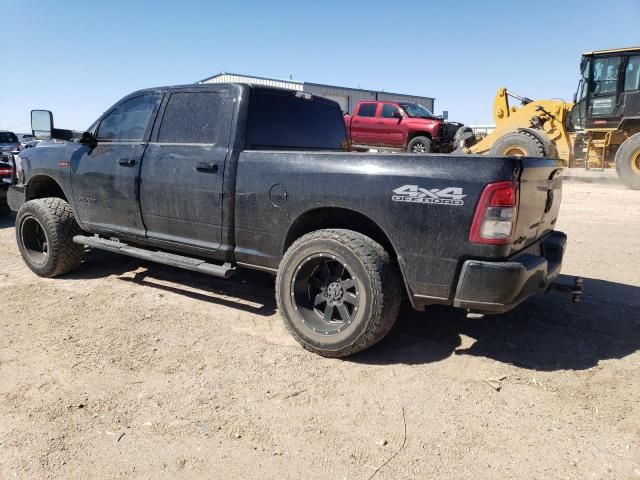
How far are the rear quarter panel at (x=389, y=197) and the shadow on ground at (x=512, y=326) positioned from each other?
2.21ft

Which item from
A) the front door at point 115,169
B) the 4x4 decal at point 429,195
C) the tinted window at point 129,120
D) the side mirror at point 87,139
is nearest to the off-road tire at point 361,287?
the 4x4 decal at point 429,195

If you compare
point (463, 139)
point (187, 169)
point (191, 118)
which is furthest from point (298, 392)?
point (463, 139)

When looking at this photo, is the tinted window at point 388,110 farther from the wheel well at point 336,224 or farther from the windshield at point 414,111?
the wheel well at point 336,224

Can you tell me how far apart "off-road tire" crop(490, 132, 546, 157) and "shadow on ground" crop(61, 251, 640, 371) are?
7.65 meters

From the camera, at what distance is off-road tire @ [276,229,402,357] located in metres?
3.16

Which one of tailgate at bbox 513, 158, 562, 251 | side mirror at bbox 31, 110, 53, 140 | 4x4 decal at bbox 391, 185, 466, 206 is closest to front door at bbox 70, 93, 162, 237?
side mirror at bbox 31, 110, 53, 140

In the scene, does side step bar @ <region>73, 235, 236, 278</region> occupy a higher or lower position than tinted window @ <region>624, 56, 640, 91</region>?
lower

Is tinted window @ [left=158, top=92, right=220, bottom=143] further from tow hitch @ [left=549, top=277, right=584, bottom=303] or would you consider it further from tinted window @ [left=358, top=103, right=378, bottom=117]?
tinted window @ [left=358, top=103, right=378, bottom=117]

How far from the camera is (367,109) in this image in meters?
17.0

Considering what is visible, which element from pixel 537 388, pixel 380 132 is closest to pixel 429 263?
pixel 537 388

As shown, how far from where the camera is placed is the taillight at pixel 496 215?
9.16 ft

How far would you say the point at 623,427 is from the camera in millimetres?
2596

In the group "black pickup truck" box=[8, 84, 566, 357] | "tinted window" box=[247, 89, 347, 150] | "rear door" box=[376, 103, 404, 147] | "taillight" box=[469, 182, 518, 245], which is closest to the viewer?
"taillight" box=[469, 182, 518, 245]

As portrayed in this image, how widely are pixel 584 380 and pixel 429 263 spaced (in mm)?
1244
